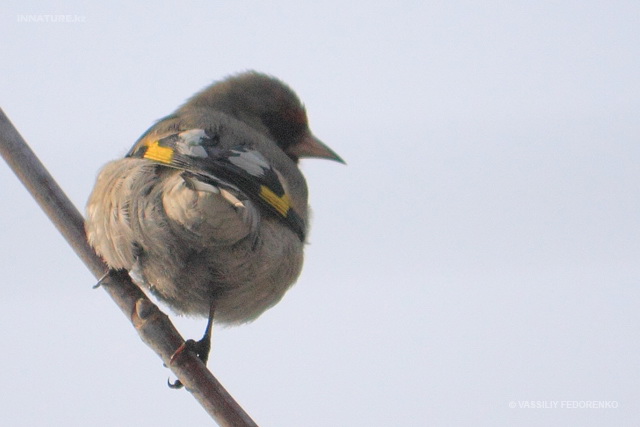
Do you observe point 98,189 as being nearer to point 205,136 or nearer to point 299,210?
point 205,136

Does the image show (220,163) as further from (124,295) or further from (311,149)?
(311,149)

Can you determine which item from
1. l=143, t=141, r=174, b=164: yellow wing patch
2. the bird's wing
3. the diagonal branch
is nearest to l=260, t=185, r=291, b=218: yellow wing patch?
the bird's wing

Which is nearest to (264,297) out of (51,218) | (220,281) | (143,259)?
(220,281)

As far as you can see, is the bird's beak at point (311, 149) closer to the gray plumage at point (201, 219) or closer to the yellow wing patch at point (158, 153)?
the gray plumage at point (201, 219)

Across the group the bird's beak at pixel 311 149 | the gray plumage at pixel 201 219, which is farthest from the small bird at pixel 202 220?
the bird's beak at pixel 311 149

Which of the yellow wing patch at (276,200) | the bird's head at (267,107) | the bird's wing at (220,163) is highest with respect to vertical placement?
the bird's head at (267,107)

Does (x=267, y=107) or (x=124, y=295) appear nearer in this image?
(x=124, y=295)

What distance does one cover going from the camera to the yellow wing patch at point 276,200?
4434 millimetres

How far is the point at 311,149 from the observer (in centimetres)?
611


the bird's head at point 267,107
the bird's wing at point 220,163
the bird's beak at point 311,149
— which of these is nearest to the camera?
the bird's wing at point 220,163

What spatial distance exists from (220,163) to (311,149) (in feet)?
6.28

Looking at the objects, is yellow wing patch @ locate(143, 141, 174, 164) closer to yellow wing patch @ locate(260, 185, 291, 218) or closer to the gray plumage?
the gray plumage

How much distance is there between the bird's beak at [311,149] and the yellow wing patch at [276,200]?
1.32 meters

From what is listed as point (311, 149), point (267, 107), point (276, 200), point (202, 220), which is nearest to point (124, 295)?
point (202, 220)
